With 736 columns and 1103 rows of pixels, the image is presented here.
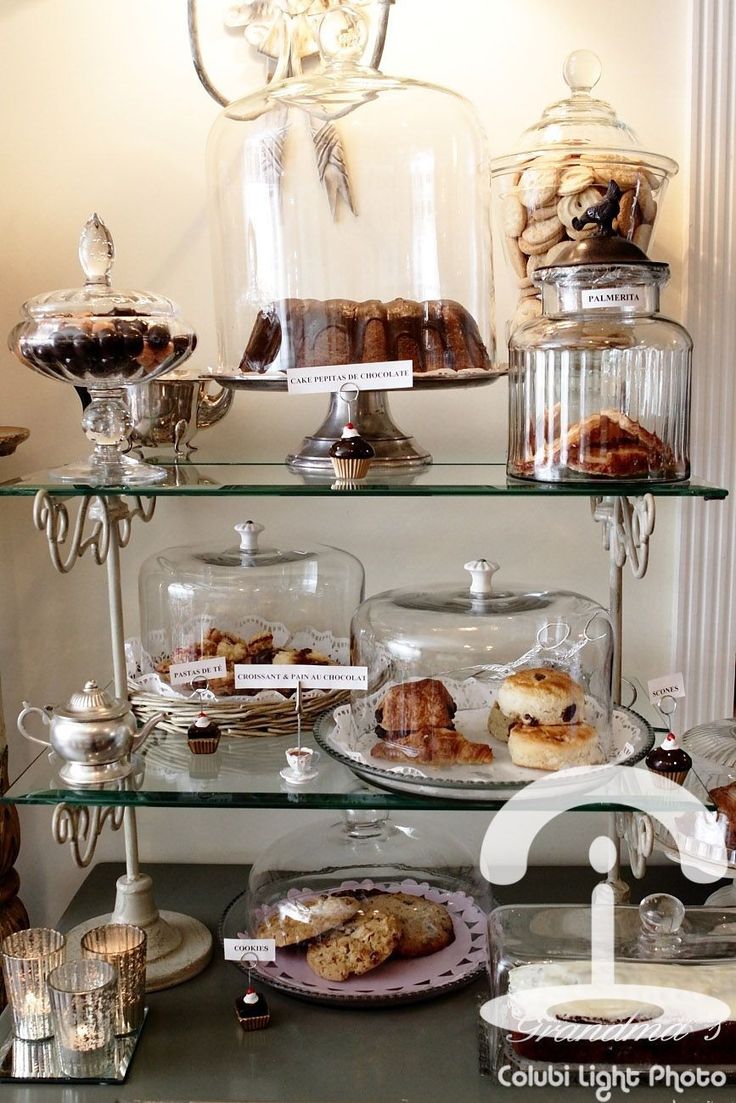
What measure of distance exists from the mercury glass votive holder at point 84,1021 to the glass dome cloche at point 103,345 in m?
0.60

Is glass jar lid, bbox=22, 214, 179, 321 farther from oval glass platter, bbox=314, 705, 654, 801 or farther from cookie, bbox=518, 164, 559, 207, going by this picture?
oval glass platter, bbox=314, 705, 654, 801

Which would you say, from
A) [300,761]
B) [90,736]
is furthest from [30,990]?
[300,761]

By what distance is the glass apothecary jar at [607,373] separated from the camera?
1.18 metres

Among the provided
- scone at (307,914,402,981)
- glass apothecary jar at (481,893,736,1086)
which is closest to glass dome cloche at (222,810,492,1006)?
scone at (307,914,402,981)

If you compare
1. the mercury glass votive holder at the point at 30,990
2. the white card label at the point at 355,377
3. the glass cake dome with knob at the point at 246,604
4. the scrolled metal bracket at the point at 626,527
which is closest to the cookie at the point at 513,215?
the white card label at the point at 355,377

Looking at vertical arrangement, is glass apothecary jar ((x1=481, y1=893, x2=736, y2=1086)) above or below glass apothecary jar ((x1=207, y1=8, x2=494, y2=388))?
below

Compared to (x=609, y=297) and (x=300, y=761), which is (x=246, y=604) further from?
(x=609, y=297)

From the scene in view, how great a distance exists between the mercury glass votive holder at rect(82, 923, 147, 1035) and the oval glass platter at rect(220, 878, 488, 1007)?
146mm

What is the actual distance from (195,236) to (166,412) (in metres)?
0.31

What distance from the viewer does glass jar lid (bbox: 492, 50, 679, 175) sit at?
1306mm

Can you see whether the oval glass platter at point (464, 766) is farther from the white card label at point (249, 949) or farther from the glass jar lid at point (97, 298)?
the glass jar lid at point (97, 298)

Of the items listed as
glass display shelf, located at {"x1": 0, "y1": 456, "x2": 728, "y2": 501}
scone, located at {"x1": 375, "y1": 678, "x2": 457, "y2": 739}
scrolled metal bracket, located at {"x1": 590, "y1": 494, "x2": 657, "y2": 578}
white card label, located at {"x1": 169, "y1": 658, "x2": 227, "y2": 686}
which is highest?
glass display shelf, located at {"x1": 0, "y1": 456, "x2": 728, "y2": 501}

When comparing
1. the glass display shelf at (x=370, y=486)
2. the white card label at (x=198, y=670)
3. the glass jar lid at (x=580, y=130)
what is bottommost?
the white card label at (x=198, y=670)

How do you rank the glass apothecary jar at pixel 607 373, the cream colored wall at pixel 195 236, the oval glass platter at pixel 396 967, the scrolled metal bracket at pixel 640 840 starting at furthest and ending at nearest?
1. the cream colored wall at pixel 195 236
2. the oval glass platter at pixel 396 967
3. the scrolled metal bracket at pixel 640 840
4. the glass apothecary jar at pixel 607 373
